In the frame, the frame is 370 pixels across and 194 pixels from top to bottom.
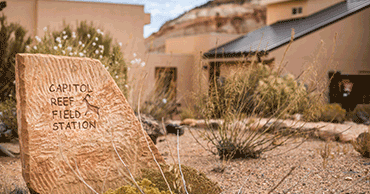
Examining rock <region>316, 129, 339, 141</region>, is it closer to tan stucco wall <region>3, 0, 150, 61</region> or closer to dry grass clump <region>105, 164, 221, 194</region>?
dry grass clump <region>105, 164, 221, 194</region>

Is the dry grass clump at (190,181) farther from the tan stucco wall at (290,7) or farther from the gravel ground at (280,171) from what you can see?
the tan stucco wall at (290,7)

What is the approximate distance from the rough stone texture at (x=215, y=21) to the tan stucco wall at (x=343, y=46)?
25.5 m

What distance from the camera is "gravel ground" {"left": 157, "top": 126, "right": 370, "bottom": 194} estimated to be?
12.2 feet

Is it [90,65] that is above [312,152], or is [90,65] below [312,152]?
above

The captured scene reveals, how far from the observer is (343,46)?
13.0 m

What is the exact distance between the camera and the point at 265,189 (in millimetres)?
3734

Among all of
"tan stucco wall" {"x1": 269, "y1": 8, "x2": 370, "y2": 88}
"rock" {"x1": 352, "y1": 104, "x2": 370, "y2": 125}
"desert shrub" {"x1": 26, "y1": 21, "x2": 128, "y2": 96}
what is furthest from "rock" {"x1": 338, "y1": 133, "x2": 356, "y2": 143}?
"tan stucco wall" {"x1": 269, "y1": 8, "x2": 370, "y2": 88}

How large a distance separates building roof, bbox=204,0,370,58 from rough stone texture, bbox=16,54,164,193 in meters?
7.85

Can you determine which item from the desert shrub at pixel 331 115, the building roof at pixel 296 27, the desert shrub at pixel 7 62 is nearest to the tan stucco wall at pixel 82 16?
the building roof at pixel 296 27

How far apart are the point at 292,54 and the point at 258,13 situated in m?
30.4

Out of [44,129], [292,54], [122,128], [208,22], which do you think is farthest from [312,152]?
[208,22]

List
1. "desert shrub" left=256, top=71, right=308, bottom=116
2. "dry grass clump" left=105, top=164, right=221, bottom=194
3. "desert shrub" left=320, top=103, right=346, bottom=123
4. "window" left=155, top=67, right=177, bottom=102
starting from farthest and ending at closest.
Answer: "desert shrub" left=320, top=103, right=346, bottom=123 → "window" left=155, top=67, right=177, bottom=102 → "desert shrub" left=256, top=71, right=308, bottom=116 → "dry grass clump" left=105, top=164, right=221, bottom=194

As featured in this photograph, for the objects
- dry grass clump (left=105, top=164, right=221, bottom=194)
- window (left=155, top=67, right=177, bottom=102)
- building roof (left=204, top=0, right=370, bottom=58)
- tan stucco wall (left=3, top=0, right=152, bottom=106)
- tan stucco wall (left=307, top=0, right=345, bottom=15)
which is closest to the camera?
dry grass clump (left=105, top=164, right=221, bottom=194)

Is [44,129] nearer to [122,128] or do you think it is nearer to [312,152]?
[122,128]
